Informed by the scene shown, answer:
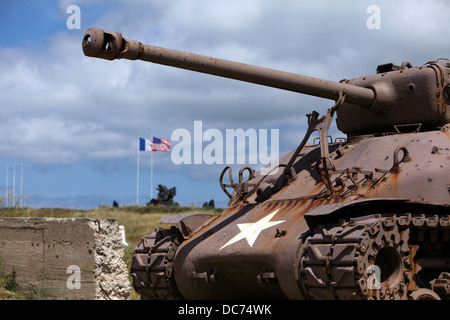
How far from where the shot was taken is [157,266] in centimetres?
1000

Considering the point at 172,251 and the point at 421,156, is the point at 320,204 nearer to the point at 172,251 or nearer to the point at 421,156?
the point at 421,156

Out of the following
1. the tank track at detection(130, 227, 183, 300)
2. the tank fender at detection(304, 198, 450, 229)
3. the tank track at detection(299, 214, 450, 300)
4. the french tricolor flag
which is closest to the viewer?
the tank track at detection(299, 214, 450, 300)

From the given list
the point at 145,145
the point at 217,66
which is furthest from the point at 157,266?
the point at 145,145

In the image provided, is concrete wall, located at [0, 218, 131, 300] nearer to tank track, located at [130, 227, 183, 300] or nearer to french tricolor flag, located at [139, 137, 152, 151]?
tank track, located at [130, 227, 183, 300]

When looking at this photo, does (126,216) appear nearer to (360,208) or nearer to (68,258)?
(68,258)

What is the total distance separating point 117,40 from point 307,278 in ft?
10.4

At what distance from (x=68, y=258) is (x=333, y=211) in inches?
203

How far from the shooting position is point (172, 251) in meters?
10.0

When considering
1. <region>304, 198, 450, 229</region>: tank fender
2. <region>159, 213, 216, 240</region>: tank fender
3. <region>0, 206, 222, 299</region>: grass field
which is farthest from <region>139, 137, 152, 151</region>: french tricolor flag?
<region>304, 198, 450, 229</region>: tank fender

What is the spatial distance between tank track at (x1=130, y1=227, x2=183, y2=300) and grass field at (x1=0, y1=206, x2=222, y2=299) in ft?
5.31

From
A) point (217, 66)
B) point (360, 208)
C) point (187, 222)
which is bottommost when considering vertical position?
point (187, 222)

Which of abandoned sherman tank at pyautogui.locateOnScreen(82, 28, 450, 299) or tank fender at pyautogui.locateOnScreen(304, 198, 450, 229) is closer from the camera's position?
abandoned sherman tank at pyautogui.locateOnScreen(82, 28, 450, 299)

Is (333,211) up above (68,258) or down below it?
above

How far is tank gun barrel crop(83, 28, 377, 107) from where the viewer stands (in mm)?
7957
